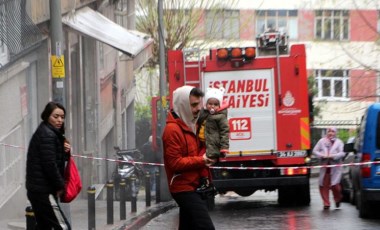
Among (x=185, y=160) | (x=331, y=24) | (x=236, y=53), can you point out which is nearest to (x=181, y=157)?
(x=185, y=160)

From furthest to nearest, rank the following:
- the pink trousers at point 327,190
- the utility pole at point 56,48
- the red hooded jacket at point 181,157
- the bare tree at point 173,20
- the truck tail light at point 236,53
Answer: the bare tree at point 173,20 < the pink trousers at point 327,190 < the truck tail light at point 236,53 < the utility pole at point 56,48 < the red hooded jacket at point 181,157

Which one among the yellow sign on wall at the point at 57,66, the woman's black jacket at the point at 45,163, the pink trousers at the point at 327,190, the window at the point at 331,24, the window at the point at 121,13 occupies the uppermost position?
the window at the point at 331,24

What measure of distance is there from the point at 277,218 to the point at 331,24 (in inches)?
1036

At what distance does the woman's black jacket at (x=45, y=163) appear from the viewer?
32.3 ft

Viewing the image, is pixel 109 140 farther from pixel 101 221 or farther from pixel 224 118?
pixel 224 118

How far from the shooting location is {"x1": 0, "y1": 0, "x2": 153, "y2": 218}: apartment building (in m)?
15.0

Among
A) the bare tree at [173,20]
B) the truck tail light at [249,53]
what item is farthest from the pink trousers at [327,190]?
the bare tree at [173,20]

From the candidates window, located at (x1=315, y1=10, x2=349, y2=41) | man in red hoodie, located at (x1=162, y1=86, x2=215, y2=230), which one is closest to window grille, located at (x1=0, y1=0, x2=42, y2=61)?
man in red hoodie, located at (x1=162, y1=86, x2=215, y2=230)

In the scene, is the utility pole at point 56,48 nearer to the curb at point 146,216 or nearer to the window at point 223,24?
the curb at point 146,216

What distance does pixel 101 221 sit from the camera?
16.2m

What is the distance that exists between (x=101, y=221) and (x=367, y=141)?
4.39 m

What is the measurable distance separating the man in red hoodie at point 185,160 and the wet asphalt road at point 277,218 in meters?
5.71

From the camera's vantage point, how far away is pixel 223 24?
4178 centimetres

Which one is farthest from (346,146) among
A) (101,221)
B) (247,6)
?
(247,6)
